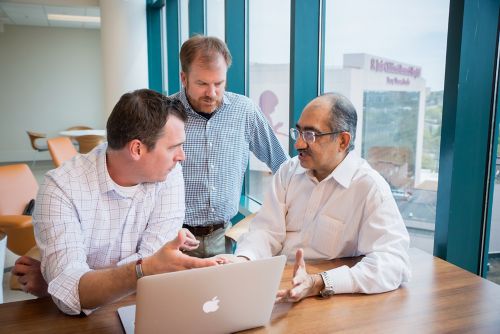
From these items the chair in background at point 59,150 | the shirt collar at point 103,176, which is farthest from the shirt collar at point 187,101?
the chair in background at point 59,150

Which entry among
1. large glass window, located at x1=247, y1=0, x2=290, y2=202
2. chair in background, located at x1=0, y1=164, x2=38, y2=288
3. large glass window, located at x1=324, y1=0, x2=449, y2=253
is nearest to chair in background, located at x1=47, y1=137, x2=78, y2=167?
chair in background, located at x1=0, y1=164, x2=38, y2=288

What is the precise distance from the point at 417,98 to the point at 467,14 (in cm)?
50

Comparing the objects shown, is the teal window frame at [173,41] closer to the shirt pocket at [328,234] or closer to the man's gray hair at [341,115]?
the man's gray hair at [341,115]

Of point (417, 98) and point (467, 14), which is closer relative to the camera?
point (467, 14)

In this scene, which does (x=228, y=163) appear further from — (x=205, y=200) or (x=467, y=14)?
(x=467, y=14)

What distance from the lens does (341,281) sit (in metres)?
1.42

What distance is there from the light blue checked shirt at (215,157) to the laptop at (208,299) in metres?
1.31

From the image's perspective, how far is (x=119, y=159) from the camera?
5.09 ft

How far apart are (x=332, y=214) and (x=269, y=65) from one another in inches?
85.8

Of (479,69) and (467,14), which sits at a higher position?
(467,14)

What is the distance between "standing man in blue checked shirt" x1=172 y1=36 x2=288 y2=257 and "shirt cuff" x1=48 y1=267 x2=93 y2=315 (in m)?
1.21

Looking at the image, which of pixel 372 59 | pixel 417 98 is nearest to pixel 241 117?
pixel 372 59

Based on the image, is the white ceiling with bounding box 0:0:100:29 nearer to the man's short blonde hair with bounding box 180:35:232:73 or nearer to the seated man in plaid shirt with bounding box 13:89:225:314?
the man's short blonde hair with bounding box 180:35:232:73

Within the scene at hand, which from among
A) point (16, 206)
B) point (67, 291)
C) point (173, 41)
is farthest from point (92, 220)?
point (173, 41)
